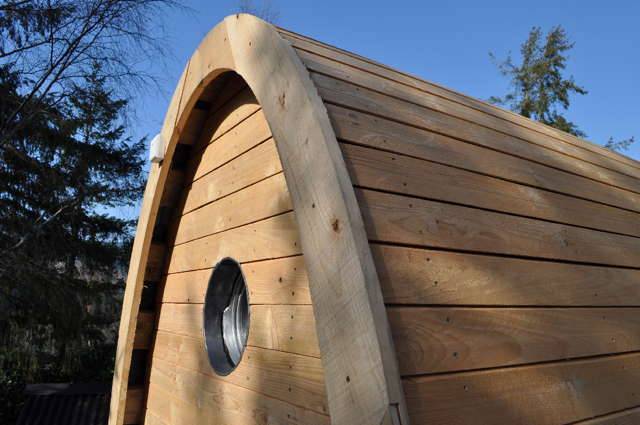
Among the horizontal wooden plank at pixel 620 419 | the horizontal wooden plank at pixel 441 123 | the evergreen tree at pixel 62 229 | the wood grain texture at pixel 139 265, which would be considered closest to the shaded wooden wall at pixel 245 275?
the wood grain texture at pixel 139 265

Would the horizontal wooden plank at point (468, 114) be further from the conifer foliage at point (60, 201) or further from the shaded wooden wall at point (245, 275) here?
the conifer foliage at point (60, 201)

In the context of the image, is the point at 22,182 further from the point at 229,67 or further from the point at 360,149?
the point at 360,149

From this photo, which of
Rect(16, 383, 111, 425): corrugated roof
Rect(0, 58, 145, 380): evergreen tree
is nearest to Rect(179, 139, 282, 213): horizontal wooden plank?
Rect(0, 58, 145, 380): evergreen tree

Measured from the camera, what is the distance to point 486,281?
4.75ft

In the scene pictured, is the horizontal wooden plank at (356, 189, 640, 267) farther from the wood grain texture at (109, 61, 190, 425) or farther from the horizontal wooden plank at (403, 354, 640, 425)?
the wood grain texture at (109, 61, 190, 425)

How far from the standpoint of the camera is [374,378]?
3.57 feet

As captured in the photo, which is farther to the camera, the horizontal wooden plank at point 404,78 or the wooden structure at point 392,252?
the horizontal wooden plank at point 404,78

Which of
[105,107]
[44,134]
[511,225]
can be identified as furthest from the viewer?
[44,134]

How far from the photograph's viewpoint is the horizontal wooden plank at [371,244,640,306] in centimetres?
125

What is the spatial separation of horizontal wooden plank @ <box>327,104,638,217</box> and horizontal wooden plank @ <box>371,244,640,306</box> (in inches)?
14.9

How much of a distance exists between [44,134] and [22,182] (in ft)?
3.65

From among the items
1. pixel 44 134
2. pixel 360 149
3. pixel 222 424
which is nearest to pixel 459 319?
pixel 360 149

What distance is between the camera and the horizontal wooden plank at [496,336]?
118 cm

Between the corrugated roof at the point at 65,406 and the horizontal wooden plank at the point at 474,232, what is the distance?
8.46 meters
